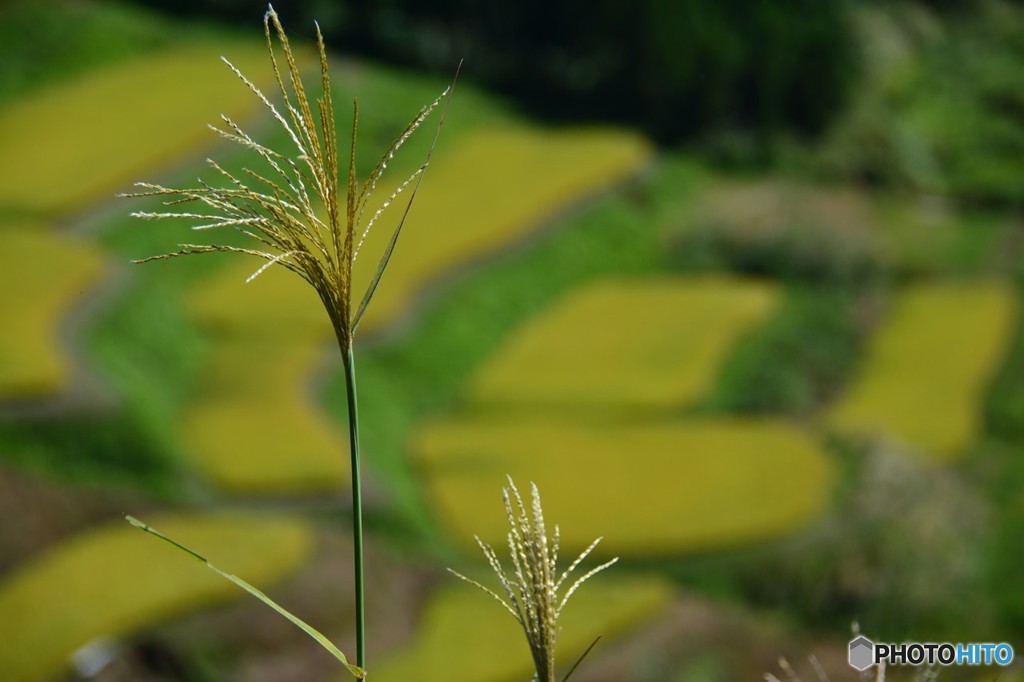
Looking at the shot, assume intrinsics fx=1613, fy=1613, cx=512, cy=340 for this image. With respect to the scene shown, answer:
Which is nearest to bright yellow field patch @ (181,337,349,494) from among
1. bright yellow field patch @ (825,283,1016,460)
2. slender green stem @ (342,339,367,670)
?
bright yellow field patch @ (825,283,1016,460)

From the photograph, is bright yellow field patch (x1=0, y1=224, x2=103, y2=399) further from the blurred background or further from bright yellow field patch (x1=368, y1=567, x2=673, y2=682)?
bright yellow field patch (x1=368, y1=567, x2=673, y2=682)

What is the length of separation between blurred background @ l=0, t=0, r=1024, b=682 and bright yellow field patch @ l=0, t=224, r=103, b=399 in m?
0.07

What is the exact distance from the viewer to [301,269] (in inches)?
135

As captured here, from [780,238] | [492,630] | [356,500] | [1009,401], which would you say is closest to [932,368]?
[1009,401]

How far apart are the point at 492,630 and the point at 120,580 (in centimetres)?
440

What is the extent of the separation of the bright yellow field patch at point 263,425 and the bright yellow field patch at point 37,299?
222cm

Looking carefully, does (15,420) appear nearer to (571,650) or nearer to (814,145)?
(571,650)

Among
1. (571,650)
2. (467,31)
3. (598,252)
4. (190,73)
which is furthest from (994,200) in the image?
(571,650)

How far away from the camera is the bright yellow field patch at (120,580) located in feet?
55.8

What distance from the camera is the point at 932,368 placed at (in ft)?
95.3

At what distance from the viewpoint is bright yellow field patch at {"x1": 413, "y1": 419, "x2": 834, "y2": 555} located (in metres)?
22.6

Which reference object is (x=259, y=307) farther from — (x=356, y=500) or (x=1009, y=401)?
(x=356, y=500)

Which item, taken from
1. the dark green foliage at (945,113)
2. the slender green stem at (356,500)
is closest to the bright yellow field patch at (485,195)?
the dark green foliage at (945,113)

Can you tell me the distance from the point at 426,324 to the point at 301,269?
81.0 feet
